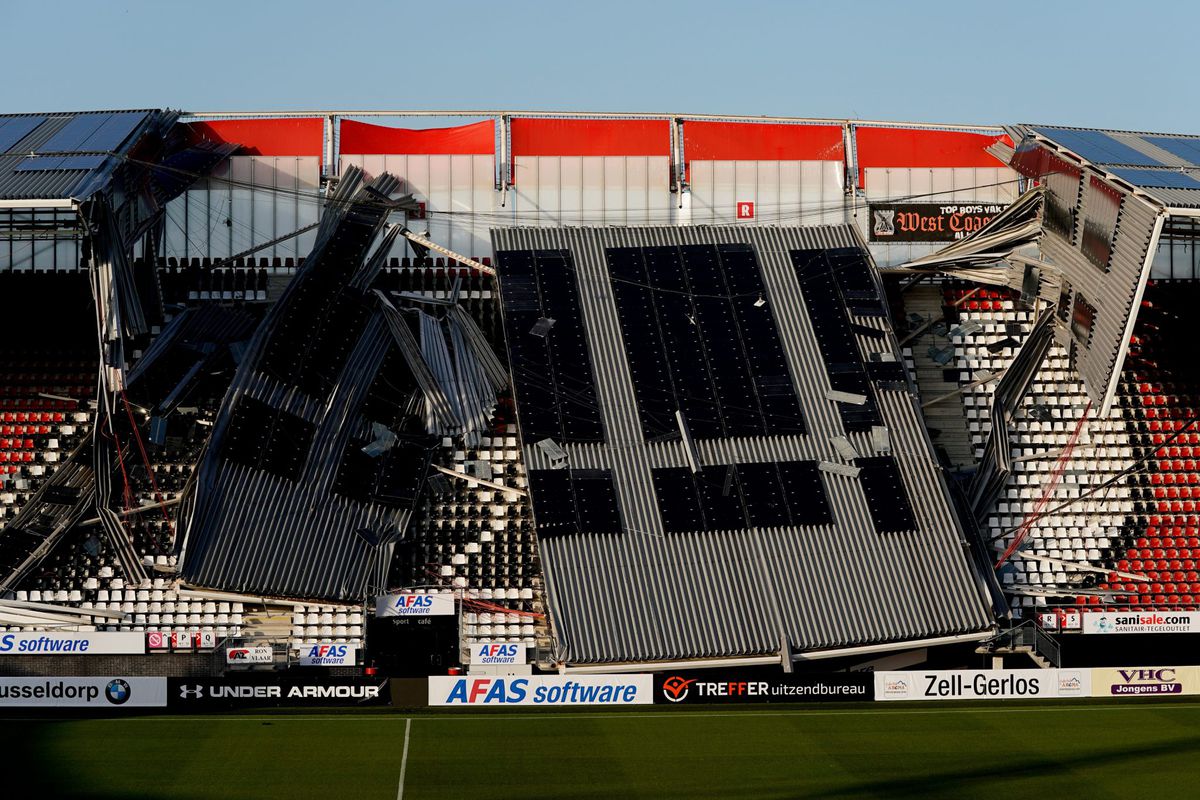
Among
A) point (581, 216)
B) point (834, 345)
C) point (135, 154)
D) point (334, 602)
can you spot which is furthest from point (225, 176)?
point (834, 345)

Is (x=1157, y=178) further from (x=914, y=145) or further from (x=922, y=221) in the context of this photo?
(x=914, y=145)

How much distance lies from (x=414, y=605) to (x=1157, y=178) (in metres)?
22.2

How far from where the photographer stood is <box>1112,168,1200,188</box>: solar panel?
40.8 metres

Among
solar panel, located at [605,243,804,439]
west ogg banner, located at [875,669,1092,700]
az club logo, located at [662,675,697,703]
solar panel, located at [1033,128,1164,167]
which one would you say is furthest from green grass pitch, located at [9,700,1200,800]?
solar panel, located at [1033,128,1164,167]

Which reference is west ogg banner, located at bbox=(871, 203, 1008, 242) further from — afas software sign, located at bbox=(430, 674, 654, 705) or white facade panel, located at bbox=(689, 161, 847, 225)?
afas software sign, located at bbox=(430, 674, 654, 705)

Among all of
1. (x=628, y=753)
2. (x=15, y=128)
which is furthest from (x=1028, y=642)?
(x=15, y=128)

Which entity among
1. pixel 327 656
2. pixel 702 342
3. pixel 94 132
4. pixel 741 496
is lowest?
pixel 327 656

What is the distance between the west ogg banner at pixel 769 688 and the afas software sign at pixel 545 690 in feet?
2.77

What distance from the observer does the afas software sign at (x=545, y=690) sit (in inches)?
1447

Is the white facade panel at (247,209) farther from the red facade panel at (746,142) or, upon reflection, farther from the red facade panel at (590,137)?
the red facade panel at (746,142)

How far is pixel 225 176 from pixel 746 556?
2006cm

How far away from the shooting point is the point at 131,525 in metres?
40.6

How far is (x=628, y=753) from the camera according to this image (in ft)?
104

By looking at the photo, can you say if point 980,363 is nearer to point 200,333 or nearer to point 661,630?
point 661,630
